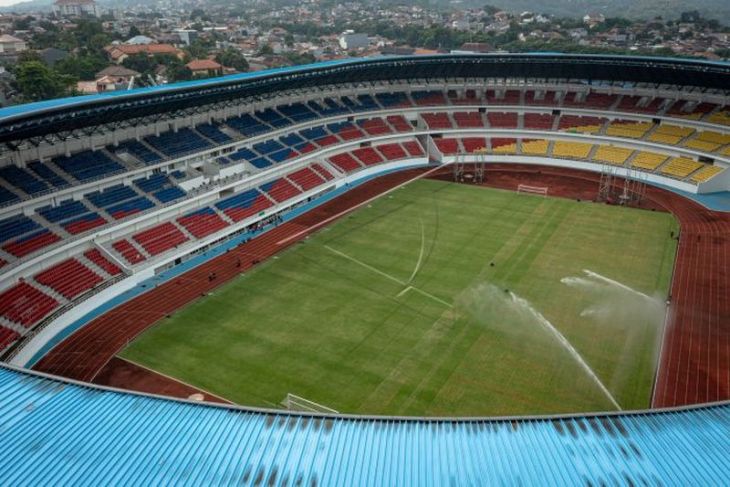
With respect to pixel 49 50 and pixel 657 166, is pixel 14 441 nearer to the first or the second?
pixel 657 166

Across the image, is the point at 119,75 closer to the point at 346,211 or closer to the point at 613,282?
the point at 346,211

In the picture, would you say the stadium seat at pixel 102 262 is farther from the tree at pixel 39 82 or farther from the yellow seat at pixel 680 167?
the tree at pixel 39 82

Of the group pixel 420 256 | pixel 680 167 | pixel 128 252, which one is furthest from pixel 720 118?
pixel 128 252

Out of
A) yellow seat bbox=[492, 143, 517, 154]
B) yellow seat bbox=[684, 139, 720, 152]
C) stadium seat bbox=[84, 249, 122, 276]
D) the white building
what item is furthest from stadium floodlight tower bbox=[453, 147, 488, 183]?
the white building

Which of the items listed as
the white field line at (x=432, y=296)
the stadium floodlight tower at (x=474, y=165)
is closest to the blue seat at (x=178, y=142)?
the white field line at (x=432, y=296)

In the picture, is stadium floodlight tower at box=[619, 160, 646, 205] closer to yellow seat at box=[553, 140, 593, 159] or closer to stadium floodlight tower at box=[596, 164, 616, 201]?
stadium floodlight tower at box=[596, 164, 616, 201]
